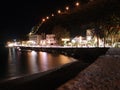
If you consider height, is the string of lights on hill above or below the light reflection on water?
above

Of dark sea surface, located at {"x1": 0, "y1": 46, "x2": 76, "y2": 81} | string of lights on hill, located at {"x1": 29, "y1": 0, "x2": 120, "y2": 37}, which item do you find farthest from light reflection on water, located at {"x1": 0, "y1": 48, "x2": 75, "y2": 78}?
string of lights on hill, located at {"x1": 29, "y1": 0, "x2": 120, "y2": 37}

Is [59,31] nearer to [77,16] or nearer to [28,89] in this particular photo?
[77,16]

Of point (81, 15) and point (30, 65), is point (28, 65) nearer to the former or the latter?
point (30, 65)

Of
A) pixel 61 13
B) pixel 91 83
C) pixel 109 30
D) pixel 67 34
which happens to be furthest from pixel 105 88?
pixel 61 13

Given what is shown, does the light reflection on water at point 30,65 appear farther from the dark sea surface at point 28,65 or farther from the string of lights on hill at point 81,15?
the string of lights on hill at point 81,15

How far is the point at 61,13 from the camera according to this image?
379ft

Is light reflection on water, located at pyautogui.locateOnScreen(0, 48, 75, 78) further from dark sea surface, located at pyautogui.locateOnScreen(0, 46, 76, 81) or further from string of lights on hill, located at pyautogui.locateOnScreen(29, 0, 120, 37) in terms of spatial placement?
string of lights on hill, located at pyautogui.locateOnScreen(29, 0, 120, 37)

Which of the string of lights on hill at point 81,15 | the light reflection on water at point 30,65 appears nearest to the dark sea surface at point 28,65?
the light reflection on water at point 30,65

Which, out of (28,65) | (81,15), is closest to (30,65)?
(28,65)

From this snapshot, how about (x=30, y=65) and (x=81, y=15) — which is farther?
(x=81, y=15)

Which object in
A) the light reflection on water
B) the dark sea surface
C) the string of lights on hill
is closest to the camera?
the dark sea surface

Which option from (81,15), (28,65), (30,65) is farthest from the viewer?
(81,15)

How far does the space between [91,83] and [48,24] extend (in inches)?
4306

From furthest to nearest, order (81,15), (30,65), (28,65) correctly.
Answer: (81,15)
(28,65)
(30,65)
